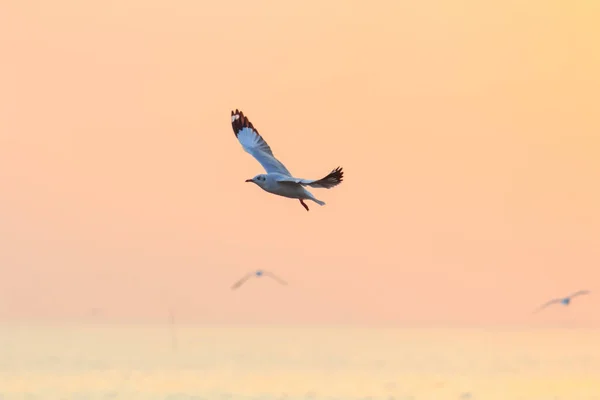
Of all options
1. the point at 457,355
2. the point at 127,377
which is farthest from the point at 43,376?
the point at 457,355

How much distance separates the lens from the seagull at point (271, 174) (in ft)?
122

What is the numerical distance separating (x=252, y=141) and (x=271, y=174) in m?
4.49

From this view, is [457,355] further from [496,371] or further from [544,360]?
[496,371]

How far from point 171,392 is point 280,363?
5597 centimetres

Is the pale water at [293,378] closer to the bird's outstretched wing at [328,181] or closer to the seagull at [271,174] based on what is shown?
the seagull at [271,174]

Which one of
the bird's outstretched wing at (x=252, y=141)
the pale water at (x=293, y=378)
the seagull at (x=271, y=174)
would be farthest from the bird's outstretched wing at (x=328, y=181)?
the pale water at (x=293, y=378)

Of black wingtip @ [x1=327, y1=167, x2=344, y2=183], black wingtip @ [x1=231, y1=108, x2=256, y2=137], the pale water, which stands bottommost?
black wingtip @ [x1=327, y1=167, x2=344, y2=183]

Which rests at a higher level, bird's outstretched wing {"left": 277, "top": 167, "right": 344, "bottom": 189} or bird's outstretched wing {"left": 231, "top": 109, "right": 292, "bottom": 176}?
bird's outstretched wing {"left": 231, "top": 109, "right": 292, "bottom": 176}

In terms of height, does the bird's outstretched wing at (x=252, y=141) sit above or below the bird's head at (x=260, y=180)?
above

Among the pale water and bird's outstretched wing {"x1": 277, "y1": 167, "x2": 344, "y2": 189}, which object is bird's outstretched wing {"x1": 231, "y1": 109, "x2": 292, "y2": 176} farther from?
the pale water

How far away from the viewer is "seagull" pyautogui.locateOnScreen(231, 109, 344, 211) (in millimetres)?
37250

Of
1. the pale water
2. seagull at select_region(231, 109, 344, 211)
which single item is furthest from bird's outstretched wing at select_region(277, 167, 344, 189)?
the pale water

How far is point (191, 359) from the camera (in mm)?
149250

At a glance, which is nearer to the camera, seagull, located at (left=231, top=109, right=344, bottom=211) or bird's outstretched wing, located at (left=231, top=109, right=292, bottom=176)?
seagull, located at (left=231, top=109, right=344, bottom=211)
